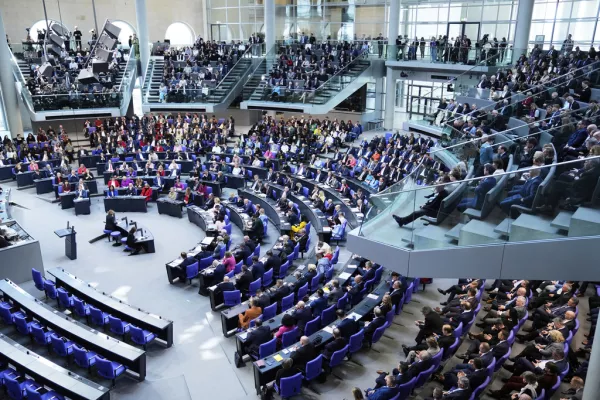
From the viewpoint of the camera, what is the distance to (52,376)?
8344mm

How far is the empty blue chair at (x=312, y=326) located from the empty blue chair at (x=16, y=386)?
16.2ft

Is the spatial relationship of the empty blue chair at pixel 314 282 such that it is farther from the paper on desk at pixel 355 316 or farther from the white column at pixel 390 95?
the white column at pixel 390 95

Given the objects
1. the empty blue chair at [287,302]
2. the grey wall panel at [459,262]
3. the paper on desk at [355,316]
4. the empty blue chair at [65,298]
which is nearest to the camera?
the grey wall panel at [459,262]

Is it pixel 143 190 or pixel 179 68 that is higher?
pixel 179 68

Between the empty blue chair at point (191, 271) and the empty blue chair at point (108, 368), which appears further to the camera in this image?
the empty blue chair at point (191, 271)

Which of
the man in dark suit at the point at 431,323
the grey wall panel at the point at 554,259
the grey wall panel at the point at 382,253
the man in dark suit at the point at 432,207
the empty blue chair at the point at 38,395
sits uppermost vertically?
the man in dark suit at the point at 432,207

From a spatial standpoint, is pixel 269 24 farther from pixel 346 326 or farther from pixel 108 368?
pixel 108 368

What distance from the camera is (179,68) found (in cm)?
3061

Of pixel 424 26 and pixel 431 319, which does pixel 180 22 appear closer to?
pixel 424 26

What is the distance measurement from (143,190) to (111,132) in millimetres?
7989

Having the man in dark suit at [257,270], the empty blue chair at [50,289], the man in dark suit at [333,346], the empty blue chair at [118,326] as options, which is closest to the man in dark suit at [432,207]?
the man in dark suit at [333,346]

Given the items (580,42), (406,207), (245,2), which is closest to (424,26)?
(580,42)

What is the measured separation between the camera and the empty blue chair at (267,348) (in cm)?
934

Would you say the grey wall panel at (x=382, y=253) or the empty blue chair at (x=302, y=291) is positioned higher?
the grey wall panel at (x=382, y=253)
